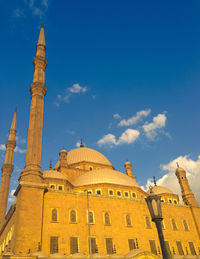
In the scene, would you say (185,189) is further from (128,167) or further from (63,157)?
(63,157)

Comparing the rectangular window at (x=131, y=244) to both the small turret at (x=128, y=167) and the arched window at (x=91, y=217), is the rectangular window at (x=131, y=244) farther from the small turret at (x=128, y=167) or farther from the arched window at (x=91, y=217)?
the small turret at (x=128, y=167)

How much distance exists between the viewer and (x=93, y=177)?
33938 mm

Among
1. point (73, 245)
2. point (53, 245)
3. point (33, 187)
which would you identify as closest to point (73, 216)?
point (73, 245)

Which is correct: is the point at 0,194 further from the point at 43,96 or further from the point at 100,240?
the point at 100,240

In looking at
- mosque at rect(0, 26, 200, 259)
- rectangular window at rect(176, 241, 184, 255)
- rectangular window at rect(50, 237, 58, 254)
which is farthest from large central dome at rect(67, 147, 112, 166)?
rectangular window at rect(50, 237, 58, 254)

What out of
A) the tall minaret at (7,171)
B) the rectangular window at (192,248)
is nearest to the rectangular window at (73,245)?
the rectangular window at (192,248)

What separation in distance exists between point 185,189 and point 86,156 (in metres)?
17.4

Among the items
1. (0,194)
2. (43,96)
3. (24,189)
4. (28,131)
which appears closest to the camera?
(24,189)

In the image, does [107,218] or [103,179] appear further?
[103,179]

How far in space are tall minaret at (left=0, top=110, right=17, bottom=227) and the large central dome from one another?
10.3 m

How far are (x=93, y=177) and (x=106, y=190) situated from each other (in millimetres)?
2841

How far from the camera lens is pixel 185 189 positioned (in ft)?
124

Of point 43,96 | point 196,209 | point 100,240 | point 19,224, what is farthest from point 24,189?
point 196,209

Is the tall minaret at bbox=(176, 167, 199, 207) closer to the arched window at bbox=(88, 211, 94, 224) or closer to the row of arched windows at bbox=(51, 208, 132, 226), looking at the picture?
the row of arched windows at bbox=(51, 208, 132, 226)
